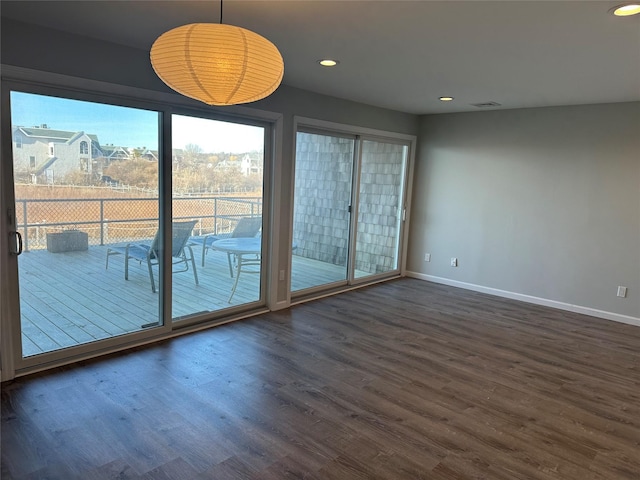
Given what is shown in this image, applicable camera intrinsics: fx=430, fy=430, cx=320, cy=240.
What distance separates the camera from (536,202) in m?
5.19

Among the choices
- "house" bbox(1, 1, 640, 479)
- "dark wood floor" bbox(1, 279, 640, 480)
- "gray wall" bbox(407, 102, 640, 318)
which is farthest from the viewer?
"gray wall" bbox(407, 102, 640, 318)

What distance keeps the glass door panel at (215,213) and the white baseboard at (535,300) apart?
9.05 feet

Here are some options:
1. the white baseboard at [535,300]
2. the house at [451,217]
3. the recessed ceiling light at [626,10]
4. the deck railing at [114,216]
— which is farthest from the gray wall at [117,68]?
the recessed ceiling light at [626,10]

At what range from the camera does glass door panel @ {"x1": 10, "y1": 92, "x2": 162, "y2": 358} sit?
115 inches

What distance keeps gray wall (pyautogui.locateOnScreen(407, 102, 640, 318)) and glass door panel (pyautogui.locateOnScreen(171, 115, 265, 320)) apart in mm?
2800

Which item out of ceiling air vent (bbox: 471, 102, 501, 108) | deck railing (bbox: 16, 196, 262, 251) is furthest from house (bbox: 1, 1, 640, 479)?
deck railing (bbox: 16, 196, 262, 251)

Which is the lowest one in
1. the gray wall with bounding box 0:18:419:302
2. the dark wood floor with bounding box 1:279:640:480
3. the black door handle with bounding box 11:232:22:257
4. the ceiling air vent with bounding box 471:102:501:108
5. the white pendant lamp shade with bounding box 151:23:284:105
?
the dark wood floor with bounding box 1:279:640:480

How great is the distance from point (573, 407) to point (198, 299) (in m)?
3.18

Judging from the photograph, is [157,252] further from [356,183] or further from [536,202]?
[536,202]

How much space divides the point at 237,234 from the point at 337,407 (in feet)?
7.05

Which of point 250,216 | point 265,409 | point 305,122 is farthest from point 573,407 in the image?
point 305,122

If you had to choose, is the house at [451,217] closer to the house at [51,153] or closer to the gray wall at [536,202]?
the gray wall at [536,202]

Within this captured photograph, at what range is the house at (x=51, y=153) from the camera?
2852 millimetres

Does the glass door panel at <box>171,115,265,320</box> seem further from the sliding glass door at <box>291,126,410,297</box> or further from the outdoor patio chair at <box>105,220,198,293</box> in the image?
the sliding glass door at <box>291,126,410,297</box>
